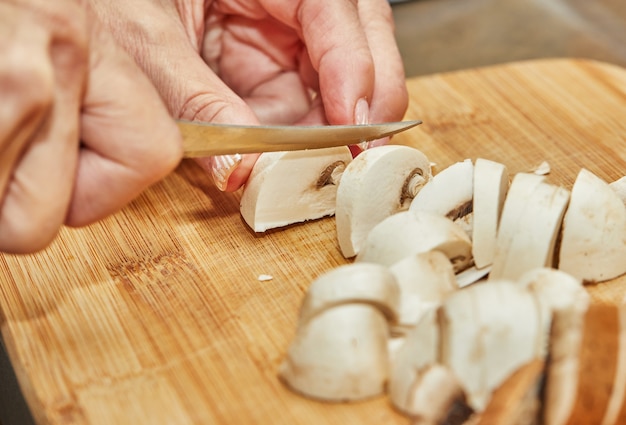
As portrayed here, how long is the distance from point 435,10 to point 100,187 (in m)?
2.06

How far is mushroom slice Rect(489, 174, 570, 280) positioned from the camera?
1.47m

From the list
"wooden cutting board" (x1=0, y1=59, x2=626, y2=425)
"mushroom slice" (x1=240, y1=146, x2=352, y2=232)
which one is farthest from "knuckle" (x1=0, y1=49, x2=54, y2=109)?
"mushroom slice" (x1=240, y1=146, x2=352, y2=232)

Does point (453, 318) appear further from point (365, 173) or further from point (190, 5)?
point (190, 5)

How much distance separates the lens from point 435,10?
307 centimetres

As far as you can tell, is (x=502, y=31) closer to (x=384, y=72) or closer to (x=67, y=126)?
(x=384, y=72)

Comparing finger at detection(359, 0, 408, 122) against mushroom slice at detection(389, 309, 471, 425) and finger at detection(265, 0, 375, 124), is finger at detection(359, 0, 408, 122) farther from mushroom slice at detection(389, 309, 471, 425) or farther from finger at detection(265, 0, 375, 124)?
mushroom slice at detection(389, 309, 471, 425)

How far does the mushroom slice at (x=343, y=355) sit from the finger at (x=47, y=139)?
1.53 feet

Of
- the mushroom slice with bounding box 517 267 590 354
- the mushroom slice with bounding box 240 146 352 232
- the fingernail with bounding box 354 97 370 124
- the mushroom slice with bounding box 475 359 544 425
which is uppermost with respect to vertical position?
the mushroom slice with bounding box 517 267 590 354

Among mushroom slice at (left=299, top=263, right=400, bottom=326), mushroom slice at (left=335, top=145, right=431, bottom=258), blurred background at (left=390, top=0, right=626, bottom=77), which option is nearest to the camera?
mushroom slice at (left=299, top=263, right=400, bottom=326)

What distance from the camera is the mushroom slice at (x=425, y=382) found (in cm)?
122

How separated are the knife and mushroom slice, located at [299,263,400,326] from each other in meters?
0.36

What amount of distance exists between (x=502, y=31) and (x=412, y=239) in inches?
70.7

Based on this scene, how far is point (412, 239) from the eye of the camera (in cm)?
Answer: 147

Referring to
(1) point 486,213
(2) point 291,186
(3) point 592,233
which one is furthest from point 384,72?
(3) point 592,233
